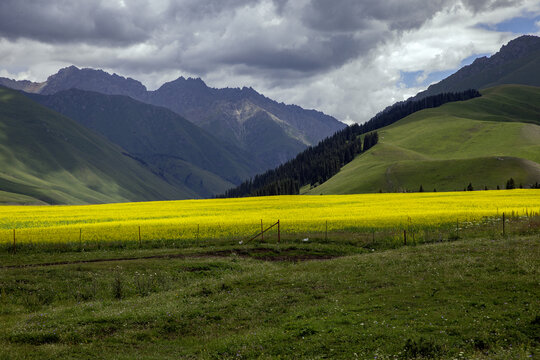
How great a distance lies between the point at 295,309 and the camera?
20.7m

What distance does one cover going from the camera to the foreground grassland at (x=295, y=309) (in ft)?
51.1

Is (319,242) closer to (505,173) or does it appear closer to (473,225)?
(473,225)

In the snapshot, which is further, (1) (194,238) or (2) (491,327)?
(1) (194,238)

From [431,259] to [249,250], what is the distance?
18.3 m

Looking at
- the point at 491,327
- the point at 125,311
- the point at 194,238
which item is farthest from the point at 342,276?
the point at 194,238

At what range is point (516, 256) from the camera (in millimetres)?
25984

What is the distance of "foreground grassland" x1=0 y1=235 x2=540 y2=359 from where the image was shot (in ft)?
51.1

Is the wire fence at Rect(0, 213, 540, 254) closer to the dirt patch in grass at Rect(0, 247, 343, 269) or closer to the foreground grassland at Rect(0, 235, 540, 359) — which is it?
the dirt patch in grass at Rect(0, 247, 343, 269)

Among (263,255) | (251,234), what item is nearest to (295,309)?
(263,255)

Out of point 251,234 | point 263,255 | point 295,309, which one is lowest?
point 263,255

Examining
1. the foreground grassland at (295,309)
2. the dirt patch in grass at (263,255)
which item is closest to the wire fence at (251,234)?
the dirt patch in grass at (263,255)

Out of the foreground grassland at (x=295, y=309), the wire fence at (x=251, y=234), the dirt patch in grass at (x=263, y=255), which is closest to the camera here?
the foreground grassland at (x=295, y=309)

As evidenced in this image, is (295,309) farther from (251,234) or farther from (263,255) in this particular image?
(251,234)

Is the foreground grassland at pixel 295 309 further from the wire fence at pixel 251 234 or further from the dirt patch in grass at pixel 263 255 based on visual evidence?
the wire fence at pixel 251 234
